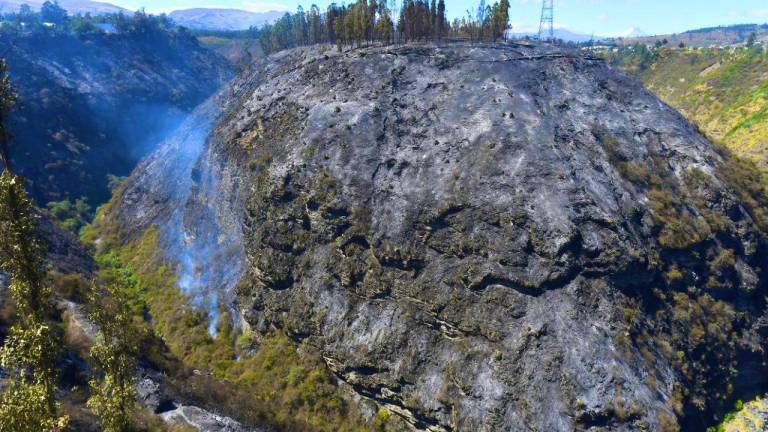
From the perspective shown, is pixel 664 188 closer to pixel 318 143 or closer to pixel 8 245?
pixel 318 143

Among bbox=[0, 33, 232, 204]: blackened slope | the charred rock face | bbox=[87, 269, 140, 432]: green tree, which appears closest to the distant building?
A: bbox=[0, 33, 232, 204]: blackened slope

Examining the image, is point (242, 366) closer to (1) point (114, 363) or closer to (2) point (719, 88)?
(1) point (114, 363)

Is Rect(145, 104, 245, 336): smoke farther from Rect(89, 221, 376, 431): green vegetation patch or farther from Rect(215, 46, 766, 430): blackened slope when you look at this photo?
Rect(215, 46, 766, 430): blackened slope

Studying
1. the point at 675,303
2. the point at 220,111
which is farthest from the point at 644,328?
the point at 220,111

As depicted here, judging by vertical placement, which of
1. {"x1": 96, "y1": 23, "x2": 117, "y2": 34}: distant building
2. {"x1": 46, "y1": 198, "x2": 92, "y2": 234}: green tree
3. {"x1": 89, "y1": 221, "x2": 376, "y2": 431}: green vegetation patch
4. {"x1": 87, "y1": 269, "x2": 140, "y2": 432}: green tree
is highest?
{"x1": 96, "y1": 23, "x2": 117, "y2": 34}: distant building

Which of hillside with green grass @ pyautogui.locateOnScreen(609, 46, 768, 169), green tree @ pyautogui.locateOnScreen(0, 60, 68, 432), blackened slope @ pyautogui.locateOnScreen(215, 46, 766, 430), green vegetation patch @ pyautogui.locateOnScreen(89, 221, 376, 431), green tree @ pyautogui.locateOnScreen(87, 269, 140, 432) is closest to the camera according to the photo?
green tree @ pyautogui.locateOnScreen(0, 60, 68, 432)

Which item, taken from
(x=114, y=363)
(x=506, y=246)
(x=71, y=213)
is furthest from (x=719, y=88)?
(x=71, y=213)
